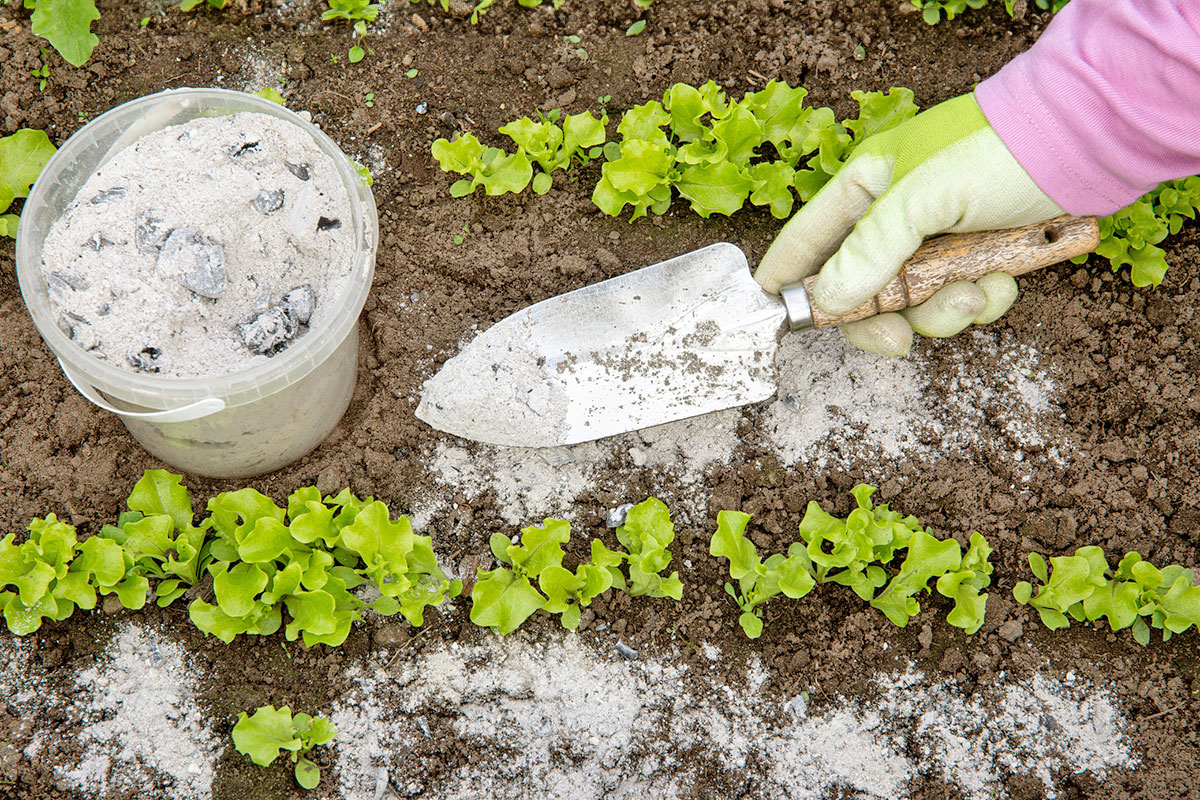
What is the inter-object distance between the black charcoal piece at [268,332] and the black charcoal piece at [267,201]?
22cm

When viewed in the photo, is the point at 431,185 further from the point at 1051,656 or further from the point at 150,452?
the point at 1051,656

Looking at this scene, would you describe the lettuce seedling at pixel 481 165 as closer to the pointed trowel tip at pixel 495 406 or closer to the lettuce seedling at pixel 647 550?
the pointed trowel tip at pixel 495 406

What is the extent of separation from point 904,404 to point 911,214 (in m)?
0.52

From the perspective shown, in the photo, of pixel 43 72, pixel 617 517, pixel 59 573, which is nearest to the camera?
pixel 59 573

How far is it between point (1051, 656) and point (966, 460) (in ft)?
1.59

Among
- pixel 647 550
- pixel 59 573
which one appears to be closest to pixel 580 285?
pixel 647 550

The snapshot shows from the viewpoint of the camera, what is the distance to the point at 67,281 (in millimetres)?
1831

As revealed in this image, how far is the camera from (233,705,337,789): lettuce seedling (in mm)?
1912

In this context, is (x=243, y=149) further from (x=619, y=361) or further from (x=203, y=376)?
(x=619, y=361)

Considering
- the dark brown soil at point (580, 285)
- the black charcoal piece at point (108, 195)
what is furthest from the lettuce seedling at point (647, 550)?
the black charcoal piece at point (108, 195)

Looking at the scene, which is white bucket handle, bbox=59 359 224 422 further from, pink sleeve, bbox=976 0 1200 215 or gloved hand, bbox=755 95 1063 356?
pink sleeve, bbox=976 0 1200 215

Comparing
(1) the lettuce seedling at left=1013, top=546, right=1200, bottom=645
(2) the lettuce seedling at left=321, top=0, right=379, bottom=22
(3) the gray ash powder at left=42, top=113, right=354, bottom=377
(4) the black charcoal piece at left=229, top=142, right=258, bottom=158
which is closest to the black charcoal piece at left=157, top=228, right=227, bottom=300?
(3) the gray ash powder at left=42, top=113, right=354, bottom=377

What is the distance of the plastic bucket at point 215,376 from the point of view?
5.79 ft

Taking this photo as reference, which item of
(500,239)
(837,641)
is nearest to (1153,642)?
(837,641)
